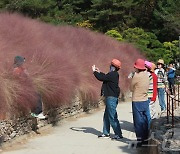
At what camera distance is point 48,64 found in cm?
1205

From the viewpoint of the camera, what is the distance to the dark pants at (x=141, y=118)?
851 cm

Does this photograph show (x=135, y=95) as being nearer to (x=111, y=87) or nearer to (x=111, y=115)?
(x=111, y=87)

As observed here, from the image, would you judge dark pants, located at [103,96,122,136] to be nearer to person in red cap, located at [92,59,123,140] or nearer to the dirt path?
person in red cap, located at [92,59,123,140]

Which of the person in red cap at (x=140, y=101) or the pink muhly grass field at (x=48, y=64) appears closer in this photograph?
the person in red cap at (x=140, y=101)

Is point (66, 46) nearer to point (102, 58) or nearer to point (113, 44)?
point (102, 58)

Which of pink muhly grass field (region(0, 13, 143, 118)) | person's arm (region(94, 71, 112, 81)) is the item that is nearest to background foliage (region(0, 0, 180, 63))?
pink muhly grass field (region(0, 13, 143, 118))

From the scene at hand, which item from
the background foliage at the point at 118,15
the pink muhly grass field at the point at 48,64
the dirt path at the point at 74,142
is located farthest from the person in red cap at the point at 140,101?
the background foliage at the point at 118,15

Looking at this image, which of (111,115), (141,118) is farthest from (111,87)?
(141,118)

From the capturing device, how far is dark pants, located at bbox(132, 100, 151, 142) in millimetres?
8508

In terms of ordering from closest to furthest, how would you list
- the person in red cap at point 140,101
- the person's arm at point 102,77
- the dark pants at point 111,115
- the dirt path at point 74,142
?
the person in red cap at point 140,101 → the dirt path at point 74,142 → the person's arm at point 102,77 → the dark pants at point 111,115

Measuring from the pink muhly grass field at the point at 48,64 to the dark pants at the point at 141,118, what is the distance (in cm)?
235

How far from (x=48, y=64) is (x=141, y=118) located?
4.19 meters

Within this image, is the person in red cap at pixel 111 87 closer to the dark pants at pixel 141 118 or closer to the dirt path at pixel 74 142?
the dirt path at pixel 74 142

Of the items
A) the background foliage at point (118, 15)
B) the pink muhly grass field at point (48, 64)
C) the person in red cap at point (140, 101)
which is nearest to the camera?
the person in red cap at point (140, 101)
